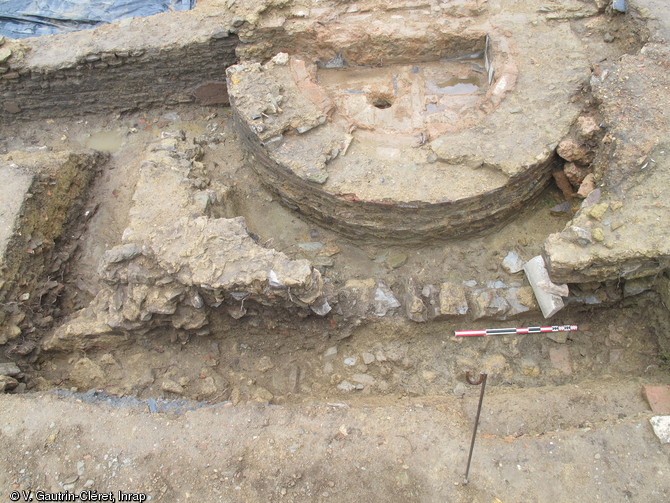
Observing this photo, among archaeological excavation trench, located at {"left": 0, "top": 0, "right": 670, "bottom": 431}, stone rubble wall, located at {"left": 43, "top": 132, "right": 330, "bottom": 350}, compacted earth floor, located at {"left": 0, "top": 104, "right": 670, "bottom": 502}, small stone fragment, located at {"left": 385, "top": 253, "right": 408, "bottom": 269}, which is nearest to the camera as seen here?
compacted earth floor, located at {"left": 0, "top": 104, "right": 670, "bottom": 502}

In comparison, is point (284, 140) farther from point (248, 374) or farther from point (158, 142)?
point (248, 374)

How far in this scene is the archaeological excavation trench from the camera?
3.39 metres

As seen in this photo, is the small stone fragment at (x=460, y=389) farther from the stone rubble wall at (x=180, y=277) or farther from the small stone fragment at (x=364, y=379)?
the stone rubble wall at (x=180, y=277)

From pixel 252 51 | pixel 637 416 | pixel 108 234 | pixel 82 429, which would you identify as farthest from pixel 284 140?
pixel 637 416

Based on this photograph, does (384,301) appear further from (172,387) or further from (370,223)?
(172,387)

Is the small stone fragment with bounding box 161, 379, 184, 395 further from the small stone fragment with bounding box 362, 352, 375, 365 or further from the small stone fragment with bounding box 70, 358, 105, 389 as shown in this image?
the small stone fragment with bounding box 362, 352, 375, 365

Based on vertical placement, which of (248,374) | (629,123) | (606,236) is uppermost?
(629,123)

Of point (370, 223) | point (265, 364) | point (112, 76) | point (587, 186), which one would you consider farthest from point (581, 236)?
point (112, 76)

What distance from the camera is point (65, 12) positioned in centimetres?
545

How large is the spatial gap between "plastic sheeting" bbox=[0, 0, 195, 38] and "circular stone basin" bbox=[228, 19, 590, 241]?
205 cm

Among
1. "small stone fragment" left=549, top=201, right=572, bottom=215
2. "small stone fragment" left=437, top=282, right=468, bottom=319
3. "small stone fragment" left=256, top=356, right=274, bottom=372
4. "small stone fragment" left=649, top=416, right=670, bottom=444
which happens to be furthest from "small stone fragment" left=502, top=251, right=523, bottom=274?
"small stone fragment" left=256, top=356, right=274, bottom=372

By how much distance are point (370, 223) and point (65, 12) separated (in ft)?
13.7

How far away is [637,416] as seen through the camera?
2.97 meters

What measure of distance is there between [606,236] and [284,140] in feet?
7.42
